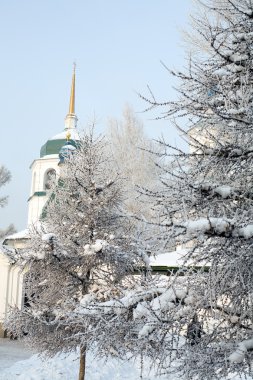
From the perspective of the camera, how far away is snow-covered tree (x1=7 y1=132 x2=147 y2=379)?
340 inches

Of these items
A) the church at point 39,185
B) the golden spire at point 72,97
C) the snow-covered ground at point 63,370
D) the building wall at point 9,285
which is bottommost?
the snow-covered ground at point 63,370

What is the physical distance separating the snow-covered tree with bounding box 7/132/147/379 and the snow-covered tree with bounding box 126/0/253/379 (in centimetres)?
432

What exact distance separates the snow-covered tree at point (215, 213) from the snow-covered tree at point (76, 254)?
4315mm

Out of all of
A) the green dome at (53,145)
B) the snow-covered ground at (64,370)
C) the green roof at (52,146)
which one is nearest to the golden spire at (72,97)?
the green dome at (53,145)

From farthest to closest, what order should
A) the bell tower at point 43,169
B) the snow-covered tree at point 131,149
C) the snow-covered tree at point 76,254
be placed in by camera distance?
1. the bell tower at point 43,169
2. the snow-covered tree at point 131,149
3. the snow-covered tree at point 76,254

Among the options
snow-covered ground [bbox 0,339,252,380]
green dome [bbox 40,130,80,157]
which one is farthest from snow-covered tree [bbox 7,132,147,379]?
green dome [bbox 40,130,80,157]

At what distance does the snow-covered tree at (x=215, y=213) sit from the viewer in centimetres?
360

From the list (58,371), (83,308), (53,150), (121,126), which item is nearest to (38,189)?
(53,150)

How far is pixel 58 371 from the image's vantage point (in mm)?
10750

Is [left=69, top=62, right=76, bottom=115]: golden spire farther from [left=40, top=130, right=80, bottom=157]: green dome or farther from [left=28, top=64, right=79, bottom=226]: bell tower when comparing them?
[left=40, top=130, right=80, bottom=157]: green dome

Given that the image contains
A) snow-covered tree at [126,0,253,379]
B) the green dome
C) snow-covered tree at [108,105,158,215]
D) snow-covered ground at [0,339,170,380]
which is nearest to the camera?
snow-covered tree at [126,0,253,379]

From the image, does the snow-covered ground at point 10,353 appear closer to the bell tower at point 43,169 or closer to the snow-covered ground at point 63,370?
the snow-covered ground at point 63,370

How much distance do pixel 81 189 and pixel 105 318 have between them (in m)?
5.41

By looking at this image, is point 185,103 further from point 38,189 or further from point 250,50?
point 38,189
